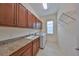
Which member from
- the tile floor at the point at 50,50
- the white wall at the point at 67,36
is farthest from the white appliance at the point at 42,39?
the white wall at the point at 67,36

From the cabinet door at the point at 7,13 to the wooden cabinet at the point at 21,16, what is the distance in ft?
0.63

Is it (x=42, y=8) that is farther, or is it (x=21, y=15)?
(x=21, y=15)

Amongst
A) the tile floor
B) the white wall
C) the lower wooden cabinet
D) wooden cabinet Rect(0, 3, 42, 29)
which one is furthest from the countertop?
the white wall

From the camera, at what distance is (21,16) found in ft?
7.03

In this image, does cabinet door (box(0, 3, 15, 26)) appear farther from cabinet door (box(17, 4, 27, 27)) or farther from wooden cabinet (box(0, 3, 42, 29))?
cabinet door (box(17, 4, 27, 27))

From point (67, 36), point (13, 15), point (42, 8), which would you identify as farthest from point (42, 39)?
point (13, 15)

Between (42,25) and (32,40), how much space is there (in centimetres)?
36

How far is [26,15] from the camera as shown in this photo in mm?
2340

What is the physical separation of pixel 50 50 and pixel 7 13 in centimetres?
93

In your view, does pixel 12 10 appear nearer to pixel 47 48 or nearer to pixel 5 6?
pixel 5 6

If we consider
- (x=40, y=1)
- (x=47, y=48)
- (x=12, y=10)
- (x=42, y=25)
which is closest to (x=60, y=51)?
(x=47, y=48)

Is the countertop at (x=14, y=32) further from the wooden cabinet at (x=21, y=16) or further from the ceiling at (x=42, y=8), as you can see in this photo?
the ceiling at (x=42, y=8)

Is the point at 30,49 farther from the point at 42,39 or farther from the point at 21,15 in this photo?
the point at 21,15

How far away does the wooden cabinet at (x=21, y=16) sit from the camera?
6.56ft
